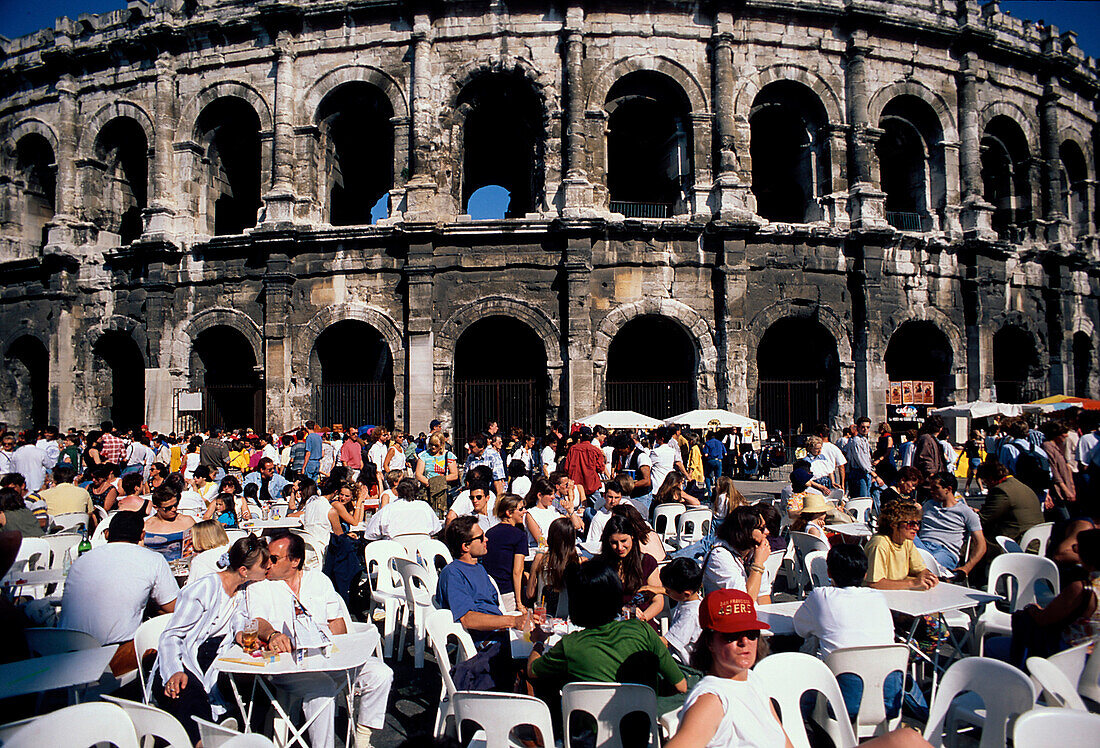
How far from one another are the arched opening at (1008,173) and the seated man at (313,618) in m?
20.5

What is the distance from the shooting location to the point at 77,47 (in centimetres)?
1791

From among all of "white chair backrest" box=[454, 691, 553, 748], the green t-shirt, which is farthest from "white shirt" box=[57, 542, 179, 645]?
the green t-shirt

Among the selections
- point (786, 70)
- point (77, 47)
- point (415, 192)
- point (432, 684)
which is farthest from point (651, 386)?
point (77, 47)

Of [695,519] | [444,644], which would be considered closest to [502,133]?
[695,519]

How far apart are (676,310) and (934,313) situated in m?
6.67

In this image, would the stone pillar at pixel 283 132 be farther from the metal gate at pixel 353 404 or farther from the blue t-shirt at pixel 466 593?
the blue t-shirt at pixel 466 593

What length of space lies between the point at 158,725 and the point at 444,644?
1725 mm

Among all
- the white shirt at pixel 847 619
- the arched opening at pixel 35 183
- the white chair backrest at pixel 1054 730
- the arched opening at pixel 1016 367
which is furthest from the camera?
the arched opening at pixel 35 183

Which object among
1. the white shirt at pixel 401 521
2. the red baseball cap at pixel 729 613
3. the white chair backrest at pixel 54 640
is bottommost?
the white chair backrest at pixel 54 640

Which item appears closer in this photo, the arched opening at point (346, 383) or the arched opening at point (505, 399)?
the arched opening at point (505, 399)

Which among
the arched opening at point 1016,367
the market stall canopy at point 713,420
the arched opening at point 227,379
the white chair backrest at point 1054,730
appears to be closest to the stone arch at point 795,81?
the arched opening at point 1016,367

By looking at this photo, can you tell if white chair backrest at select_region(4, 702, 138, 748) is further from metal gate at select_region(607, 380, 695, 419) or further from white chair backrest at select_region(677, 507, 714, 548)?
metal gate at select_region(607, 380, 695, 419)

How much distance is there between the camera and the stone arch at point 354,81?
1614 cm

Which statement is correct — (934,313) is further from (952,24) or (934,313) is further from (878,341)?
(952,24)
